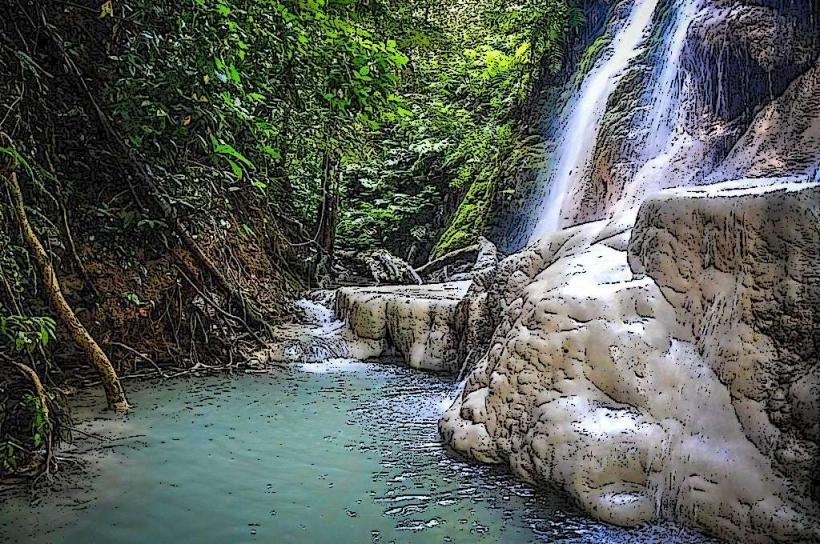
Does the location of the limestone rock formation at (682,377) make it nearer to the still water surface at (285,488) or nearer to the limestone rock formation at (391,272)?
the still water surface at (285,488)

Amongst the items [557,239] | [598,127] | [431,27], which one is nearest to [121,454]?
[557,239]

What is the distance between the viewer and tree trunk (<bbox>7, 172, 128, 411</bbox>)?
3799mm

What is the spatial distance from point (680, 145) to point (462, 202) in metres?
7.20

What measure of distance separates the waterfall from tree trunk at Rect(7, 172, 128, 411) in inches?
261

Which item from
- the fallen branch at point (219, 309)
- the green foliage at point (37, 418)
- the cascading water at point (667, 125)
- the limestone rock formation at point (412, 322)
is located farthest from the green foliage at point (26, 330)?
the cascading water at point (667, 125)

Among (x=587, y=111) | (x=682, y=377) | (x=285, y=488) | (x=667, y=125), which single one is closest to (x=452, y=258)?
(x=587, y=111)

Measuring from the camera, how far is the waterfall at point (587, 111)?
962cm

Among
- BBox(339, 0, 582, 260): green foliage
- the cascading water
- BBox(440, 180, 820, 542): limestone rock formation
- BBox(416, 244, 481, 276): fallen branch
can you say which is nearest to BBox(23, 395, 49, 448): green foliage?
BBox(440, 180, 820, 542): limestone rock formation

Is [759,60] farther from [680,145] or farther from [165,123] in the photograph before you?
[165,123]

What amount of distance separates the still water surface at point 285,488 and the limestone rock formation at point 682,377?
0.74ft

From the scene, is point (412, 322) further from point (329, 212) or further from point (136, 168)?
point (329, 212)

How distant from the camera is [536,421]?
3875 mm

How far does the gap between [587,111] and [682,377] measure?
7305mm

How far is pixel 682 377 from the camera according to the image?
3568mm
